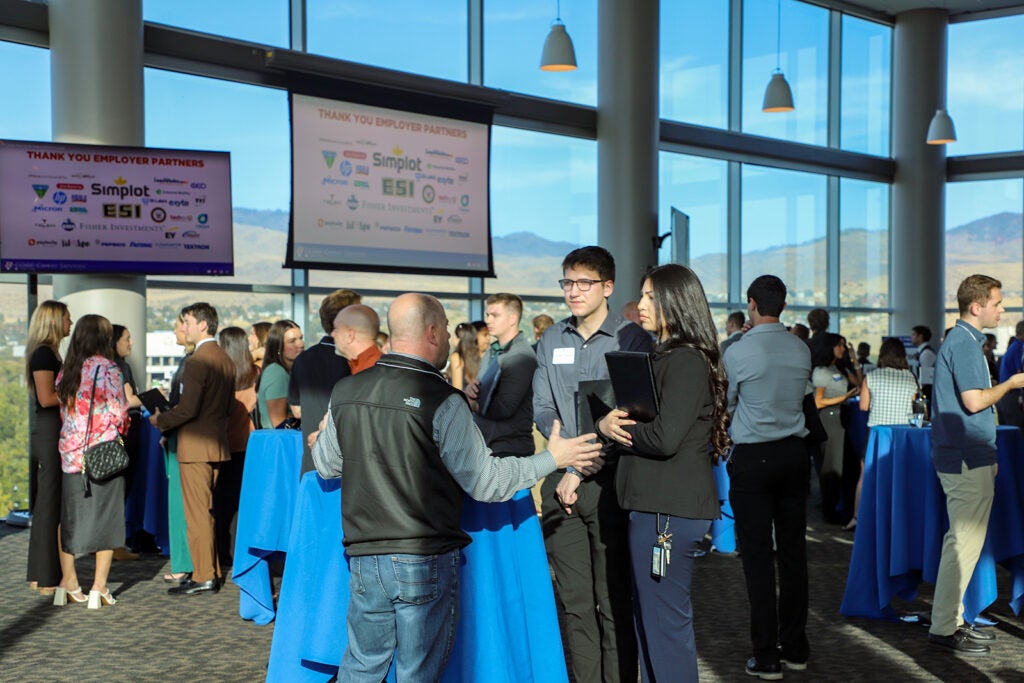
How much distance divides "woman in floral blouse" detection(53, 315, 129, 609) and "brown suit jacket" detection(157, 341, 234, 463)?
0.34 meters

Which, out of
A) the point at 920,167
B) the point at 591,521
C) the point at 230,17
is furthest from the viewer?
the point at 920,167

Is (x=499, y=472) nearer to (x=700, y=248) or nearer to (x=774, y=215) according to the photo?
(x=700, y=248)

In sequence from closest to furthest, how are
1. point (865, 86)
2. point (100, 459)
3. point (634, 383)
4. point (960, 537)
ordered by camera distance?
1. point (634, 383)
2. point (960, 537)
3. point (100, 459)
4. point (865, 86)

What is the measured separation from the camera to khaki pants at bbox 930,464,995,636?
4535 millimetres

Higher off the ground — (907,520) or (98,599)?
(907,520)

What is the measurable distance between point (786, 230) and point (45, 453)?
41.7 ft

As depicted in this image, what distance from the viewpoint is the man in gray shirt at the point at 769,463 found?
4.13 metres

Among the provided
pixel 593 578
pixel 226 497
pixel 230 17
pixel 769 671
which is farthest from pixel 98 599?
pixel 230 17

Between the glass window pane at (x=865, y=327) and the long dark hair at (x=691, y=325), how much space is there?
14662mm

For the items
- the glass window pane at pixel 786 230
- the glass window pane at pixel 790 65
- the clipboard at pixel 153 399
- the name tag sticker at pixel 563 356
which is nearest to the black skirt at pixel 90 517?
the clipboard at pixel 153 399

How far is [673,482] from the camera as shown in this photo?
3.04 metres

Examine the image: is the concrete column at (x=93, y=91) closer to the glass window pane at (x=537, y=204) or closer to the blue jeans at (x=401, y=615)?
the glass window pane at (x=537, y=204)

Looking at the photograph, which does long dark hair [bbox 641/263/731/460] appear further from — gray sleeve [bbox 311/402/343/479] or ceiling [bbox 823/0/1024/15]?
ceiling [bbox 823/0/1024/15]

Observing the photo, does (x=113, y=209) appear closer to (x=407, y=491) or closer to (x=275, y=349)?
(x=275, y=349)
